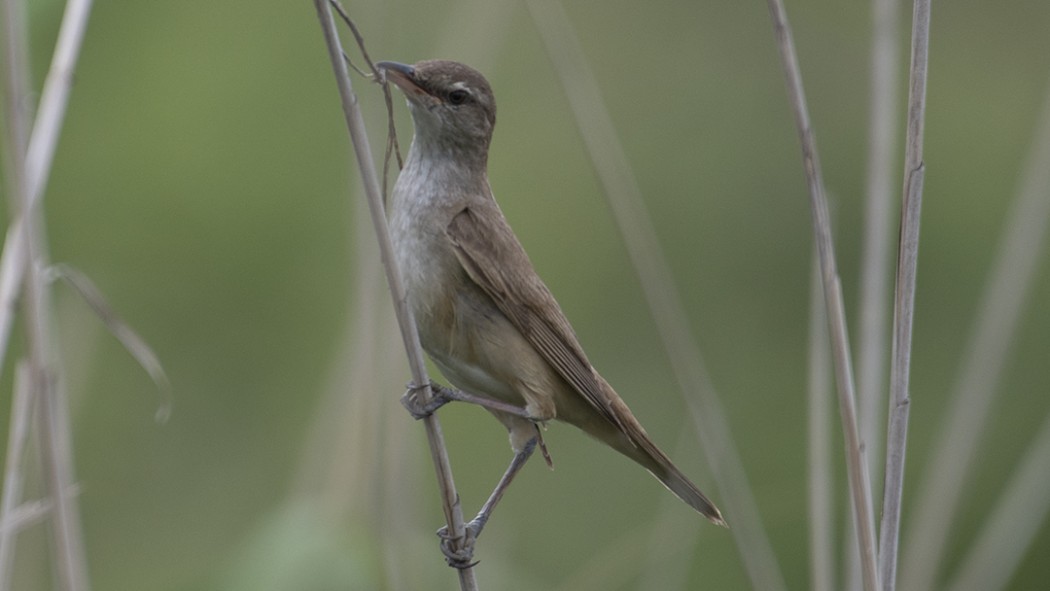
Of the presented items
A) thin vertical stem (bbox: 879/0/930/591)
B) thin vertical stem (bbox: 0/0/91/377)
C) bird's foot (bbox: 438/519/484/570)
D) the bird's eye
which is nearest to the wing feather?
the bird's eye

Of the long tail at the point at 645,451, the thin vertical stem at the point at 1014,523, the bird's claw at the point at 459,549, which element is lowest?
the thin vertical stem at the point at 1014,523

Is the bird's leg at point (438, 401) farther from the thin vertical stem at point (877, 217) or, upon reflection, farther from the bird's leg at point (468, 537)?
the thin vertical stem at point (877, 217)

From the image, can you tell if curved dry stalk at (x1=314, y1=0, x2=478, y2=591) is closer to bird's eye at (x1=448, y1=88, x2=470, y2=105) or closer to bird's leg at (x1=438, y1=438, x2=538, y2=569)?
bird's leg at (x1=438, y1=438, x2=538, y2=569)

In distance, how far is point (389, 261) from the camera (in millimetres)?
2391

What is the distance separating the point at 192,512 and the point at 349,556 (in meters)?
3.80

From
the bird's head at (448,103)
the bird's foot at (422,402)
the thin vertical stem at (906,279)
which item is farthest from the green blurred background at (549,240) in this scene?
the thin vertical stem at (906,279)

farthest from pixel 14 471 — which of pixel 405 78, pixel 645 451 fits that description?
pixel 645 451

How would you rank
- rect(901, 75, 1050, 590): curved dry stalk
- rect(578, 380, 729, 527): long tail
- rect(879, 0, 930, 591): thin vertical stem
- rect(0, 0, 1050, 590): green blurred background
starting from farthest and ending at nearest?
rect(0, 0, 1050, 590): green blurred background → rect(901, 75, 1050, 590): curved dry stalk → rect(578, 380, 729, 527): long tail → rect(879, 0, 930, 591): thin vertical stem

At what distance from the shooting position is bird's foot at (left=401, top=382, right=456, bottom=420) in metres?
2.55

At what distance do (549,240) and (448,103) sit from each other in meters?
5.15

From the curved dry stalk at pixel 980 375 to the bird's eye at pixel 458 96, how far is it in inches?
57.6

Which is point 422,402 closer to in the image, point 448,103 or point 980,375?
point 448,103

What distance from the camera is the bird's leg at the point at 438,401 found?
2.56 m

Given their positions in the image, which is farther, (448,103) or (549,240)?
(549,240)
